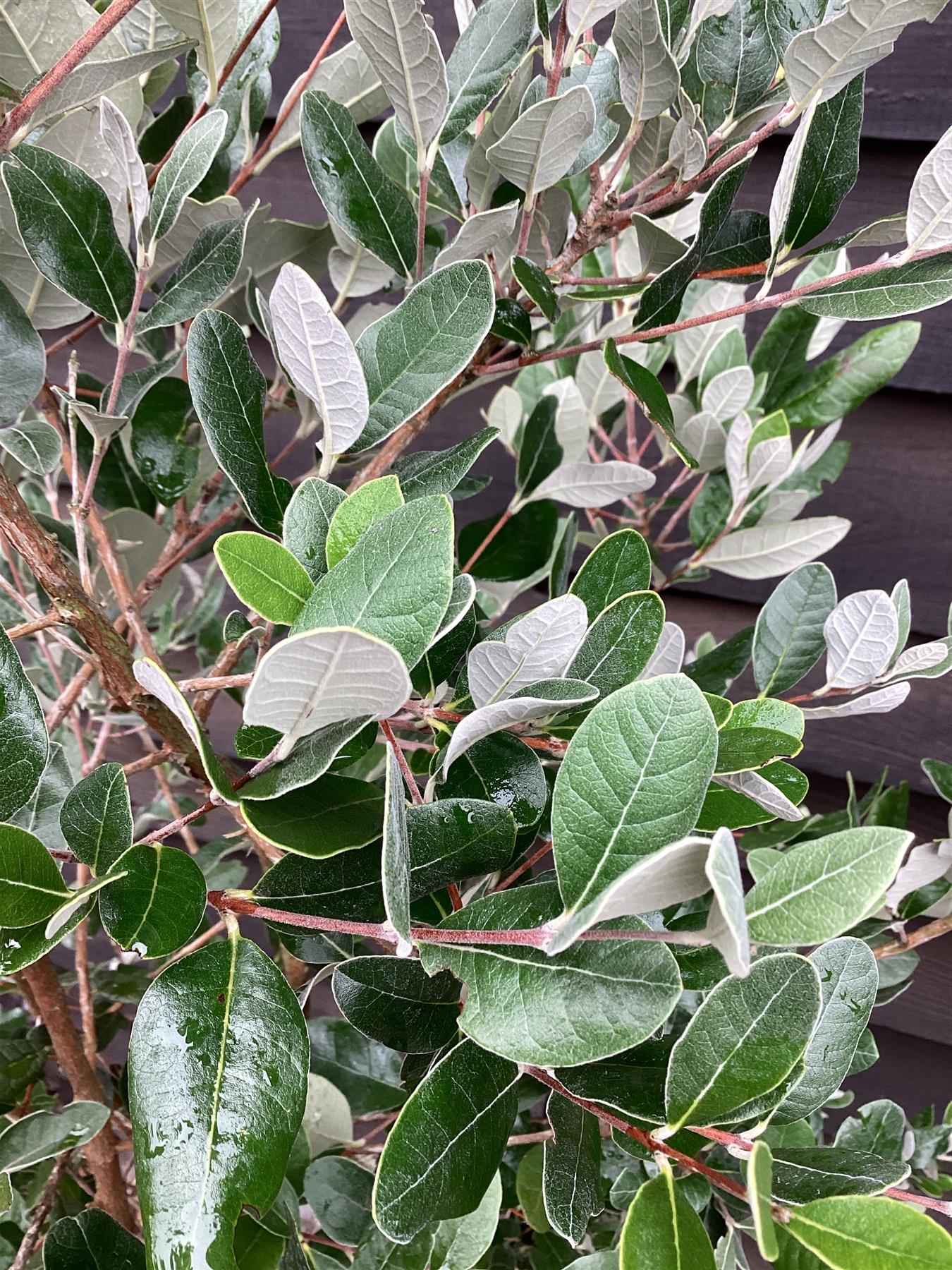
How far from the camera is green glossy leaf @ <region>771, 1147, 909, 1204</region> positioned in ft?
1.17

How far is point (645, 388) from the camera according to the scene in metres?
0.47

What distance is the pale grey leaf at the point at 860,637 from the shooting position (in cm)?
57

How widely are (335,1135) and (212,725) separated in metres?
1.04

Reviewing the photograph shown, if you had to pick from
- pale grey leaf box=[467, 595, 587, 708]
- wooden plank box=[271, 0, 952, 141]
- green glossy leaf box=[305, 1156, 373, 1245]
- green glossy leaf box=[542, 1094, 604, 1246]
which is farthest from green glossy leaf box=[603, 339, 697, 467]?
wooden plank box=[271, 0, 952, 141]

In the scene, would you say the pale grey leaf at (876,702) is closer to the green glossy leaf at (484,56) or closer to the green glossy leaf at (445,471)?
the green glossy leaf at (445,471)

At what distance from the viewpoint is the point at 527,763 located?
1.38 ft

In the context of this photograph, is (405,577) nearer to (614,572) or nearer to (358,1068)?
(614,572)

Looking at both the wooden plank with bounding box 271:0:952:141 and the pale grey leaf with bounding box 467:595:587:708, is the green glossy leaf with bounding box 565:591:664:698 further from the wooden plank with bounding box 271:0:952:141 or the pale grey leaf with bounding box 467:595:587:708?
the wooden plank with bounding box 271:0:952:141

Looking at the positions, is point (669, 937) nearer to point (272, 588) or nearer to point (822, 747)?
point (272, 588)

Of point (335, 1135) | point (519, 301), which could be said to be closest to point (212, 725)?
point (335, 1135)

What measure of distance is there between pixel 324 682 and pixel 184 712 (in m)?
0.06

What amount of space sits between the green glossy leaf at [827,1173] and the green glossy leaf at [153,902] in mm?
275

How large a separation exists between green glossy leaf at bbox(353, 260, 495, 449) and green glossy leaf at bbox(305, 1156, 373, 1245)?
1.54 feet

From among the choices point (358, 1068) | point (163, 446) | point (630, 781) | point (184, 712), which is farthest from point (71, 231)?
point (358, 1068)
